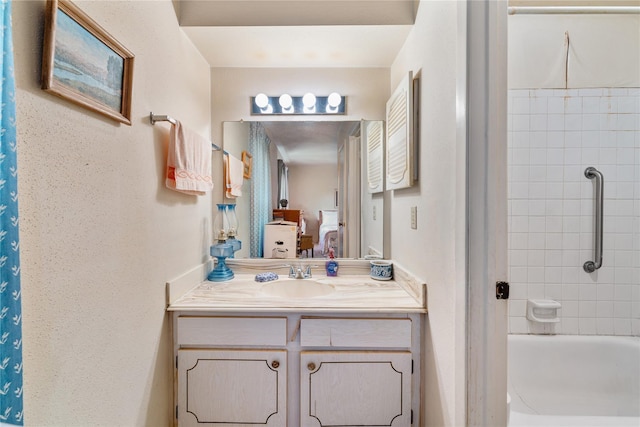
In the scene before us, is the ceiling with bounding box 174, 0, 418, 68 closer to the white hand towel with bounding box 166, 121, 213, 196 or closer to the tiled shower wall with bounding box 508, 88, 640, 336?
the white hand towel with bounding box 166, 121, 213, 196

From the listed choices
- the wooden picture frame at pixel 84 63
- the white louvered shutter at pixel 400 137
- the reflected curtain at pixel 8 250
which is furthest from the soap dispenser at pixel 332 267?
the reflected curtain at pixel 8 250

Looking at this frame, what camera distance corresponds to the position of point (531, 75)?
5.06ft

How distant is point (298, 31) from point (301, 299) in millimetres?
1404

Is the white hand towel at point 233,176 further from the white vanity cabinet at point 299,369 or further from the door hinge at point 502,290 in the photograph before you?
the door hinge at point 502,290

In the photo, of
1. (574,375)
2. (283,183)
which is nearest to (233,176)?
(283,183)

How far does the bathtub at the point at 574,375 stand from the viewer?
1.52 metres

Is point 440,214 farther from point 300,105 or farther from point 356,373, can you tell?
point 300,105

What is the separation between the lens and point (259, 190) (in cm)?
185

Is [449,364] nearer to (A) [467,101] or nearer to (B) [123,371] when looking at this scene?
(A) [467,101]

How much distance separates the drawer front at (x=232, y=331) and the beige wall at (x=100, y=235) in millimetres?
96

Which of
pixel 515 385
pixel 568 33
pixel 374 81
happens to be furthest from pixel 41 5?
pixel 515 385

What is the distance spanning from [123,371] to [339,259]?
1.20m

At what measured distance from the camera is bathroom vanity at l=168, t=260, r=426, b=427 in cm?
123

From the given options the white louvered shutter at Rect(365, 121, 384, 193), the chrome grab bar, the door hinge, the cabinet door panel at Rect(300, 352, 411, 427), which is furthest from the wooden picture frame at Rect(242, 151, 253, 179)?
the chrome grab bar
